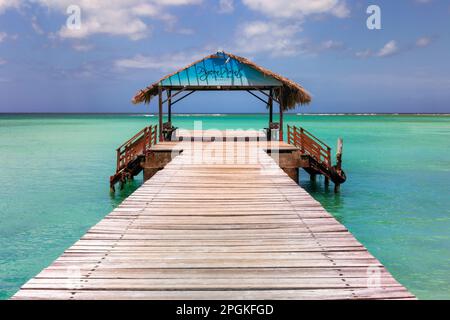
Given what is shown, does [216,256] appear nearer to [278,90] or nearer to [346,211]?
[346,211]

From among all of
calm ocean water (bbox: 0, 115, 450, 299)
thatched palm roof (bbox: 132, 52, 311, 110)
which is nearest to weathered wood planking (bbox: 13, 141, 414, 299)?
calm ocean water (bbox: 0, 115, 450, 299)

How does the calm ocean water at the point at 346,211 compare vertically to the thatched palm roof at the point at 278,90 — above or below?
below

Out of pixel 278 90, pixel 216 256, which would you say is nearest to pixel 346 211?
pixel 278 90

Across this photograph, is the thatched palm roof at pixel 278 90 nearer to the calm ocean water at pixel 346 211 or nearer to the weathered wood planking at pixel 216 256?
the calm ocean water at pixel 346 211

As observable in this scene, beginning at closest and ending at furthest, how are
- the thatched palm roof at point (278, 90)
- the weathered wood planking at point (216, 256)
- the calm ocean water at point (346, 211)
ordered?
the weathered wood planking at point (216, 256) < the calm ocean water at point (346, 211) < the thatched palm roof at point (278, 90)

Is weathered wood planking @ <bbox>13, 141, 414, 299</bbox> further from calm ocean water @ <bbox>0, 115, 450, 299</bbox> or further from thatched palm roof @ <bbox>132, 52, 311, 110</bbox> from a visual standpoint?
thatched palm roof @ <bbox>132, 52, 311, 110</bbox>

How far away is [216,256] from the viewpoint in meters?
4.51

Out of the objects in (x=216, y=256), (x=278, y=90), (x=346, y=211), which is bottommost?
(x=346, y=211)

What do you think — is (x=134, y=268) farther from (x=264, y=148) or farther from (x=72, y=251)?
(x=264, y=148)

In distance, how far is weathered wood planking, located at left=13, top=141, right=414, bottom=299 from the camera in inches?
144

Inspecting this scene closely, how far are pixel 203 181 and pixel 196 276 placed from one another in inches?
216

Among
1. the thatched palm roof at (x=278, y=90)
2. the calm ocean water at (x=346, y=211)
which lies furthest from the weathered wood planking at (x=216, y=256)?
the thatched palm roof at (x=278, y=90)

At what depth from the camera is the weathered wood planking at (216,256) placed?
144 inches

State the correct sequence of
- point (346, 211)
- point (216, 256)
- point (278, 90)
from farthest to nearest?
point (278, 90) → point (346, 211) → point (216, 256)
